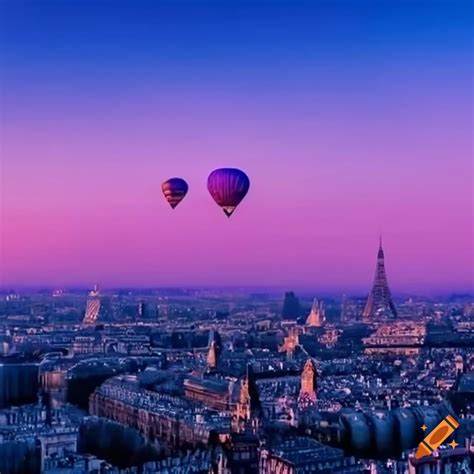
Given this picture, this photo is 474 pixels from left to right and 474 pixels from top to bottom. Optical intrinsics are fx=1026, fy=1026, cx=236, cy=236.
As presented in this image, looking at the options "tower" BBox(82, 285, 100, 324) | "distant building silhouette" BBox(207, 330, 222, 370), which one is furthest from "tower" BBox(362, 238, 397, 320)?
"tower" BBox(82, 285, 100, 324)

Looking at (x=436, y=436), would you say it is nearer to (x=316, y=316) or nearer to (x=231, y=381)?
(x=231, y=381)

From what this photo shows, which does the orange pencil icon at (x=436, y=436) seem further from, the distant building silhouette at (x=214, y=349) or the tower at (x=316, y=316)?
the distant building silhouette at (x=214, y=349)

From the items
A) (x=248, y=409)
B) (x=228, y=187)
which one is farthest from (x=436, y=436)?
(x=228, y=187)

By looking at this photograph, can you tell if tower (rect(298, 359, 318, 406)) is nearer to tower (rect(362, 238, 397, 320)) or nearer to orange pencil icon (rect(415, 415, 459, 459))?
orange pencil icon (rect(415, 415, 459, 459))

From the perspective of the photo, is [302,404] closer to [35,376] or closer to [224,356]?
[35,376]

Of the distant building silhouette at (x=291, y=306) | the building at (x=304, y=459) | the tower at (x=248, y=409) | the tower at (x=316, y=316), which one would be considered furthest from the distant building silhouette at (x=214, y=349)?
the building at (x=304, y=459)

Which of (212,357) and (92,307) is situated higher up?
(92,307)
